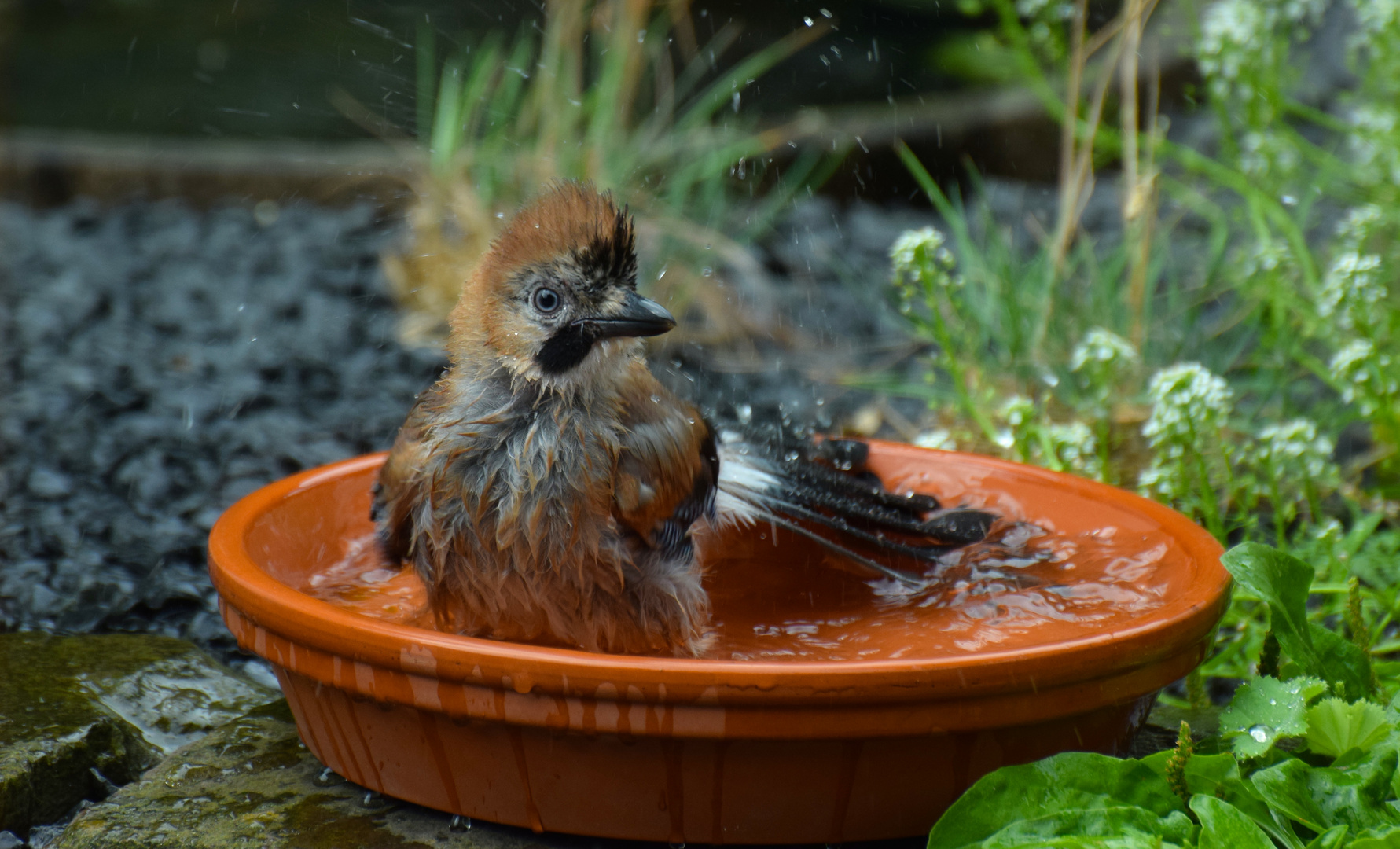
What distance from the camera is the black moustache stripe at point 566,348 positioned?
2320 millimetres

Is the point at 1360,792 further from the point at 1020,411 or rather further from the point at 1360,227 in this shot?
the point at 1360,227

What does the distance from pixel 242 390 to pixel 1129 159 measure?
3.24 m

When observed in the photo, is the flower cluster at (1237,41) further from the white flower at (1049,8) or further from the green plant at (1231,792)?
the green plant at (1231,792)

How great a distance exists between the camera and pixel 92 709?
258 cm

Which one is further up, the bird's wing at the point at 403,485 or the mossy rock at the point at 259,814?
the bird's wing at the point at 403,485

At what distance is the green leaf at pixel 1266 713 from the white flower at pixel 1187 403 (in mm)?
1067

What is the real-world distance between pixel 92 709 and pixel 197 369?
2.65 m

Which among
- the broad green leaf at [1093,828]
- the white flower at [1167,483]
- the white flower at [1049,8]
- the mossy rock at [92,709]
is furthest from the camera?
the white flower at [1049,8]

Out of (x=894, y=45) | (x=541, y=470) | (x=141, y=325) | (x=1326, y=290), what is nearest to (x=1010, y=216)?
(x=894, y=45)

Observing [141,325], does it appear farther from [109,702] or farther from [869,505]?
[869,505]

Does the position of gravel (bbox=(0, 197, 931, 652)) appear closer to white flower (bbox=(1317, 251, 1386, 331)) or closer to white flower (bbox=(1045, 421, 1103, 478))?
white flower (bbox=(1045, 421, 1103, 478))

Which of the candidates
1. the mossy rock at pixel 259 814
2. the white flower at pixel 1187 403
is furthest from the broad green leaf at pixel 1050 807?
the white flower at pixel 1187 403

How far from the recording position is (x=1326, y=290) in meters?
3.30

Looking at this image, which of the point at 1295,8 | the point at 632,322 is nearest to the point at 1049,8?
the point at 1295,8
